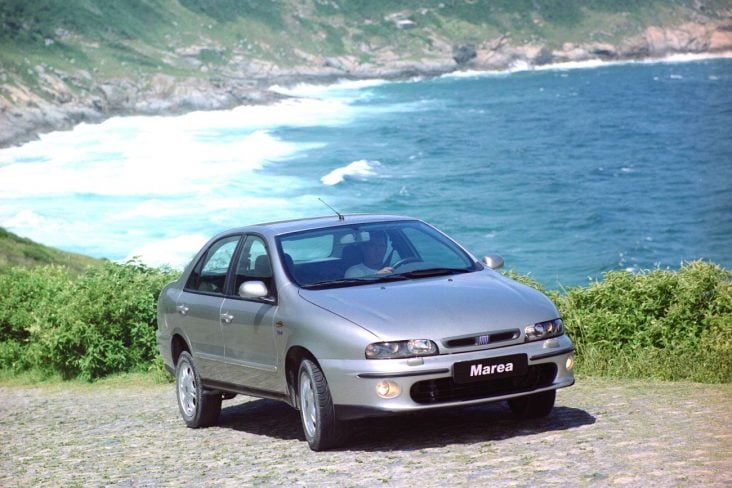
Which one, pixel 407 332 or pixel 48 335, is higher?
pixel 407 332

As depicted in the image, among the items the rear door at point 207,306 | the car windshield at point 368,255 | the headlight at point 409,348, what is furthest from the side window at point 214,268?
the headlight at point 409,348

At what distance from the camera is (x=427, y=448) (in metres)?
8.46

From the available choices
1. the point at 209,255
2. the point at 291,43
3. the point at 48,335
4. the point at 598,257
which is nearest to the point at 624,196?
the point at 598,257

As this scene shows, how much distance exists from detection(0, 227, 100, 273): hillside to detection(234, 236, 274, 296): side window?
74.0 feet

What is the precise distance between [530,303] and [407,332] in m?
1.01

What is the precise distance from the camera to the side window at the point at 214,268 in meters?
10.3

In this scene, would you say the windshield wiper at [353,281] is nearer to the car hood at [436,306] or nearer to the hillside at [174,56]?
the car hood at [436,306]

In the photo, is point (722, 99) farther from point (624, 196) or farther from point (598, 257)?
point (598, 257)

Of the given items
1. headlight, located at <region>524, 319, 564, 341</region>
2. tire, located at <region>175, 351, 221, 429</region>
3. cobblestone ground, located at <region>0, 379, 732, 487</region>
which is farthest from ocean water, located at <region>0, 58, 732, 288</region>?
headlight, located at <region>524, 319, 564, 341</region>

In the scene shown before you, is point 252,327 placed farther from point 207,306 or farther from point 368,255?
point 368,255

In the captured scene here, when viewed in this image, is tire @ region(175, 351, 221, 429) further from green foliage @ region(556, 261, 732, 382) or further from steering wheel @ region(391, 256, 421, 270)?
green foliage @ region(556, 261, 732, 382)

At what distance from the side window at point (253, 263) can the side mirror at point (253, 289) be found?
31cm

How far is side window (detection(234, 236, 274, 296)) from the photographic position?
9.54 m

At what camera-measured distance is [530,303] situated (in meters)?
8.66
